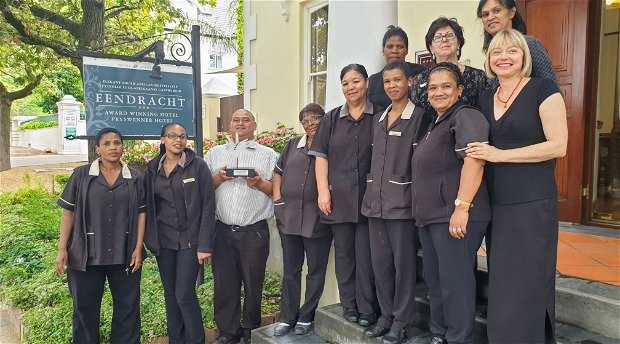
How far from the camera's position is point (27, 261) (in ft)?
20.4

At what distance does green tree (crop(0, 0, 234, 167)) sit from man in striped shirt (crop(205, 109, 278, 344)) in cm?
566

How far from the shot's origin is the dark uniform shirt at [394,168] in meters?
2.91

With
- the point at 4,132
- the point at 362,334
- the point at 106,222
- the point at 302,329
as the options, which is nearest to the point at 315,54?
the point at 106,222

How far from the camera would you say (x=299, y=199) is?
3582mm

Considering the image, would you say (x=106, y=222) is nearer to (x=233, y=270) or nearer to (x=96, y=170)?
(x=96, y=170)

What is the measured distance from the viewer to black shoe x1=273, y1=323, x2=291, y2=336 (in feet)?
11.8

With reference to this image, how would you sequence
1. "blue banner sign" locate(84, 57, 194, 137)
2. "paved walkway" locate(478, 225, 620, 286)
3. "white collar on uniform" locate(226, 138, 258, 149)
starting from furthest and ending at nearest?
"blue banner sign" locate(84, 57, 194, 137) → "white collar on uniform" locate(226, 138, 258, 149) → "paved walkway" locate(478, 225, 620, 286)

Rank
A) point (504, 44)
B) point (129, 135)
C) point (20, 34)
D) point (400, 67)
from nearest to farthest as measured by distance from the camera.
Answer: point (504, 44)
point (400, 67)
point (129, 135)
point (20, 34)

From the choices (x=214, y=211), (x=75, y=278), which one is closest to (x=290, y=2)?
(x=214, y=211)

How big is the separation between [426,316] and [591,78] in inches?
132

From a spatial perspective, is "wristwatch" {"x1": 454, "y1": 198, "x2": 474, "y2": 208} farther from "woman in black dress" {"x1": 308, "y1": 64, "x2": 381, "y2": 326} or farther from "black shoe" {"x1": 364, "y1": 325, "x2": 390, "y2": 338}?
"black shoe" {"x1": 364, "y1": 325, "x2": 390, "y2": 338}

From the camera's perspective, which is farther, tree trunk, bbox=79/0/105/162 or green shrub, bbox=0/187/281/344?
tree trunk, bbox=79/0/105/162

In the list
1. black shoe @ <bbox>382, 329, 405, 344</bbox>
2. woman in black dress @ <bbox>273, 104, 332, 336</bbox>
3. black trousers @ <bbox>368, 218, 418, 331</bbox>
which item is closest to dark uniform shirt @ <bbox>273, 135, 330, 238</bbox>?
woman in black dress @ <bbox>273, 104, 332, 336</bbox>

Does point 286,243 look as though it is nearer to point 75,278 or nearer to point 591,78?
point 75,278
